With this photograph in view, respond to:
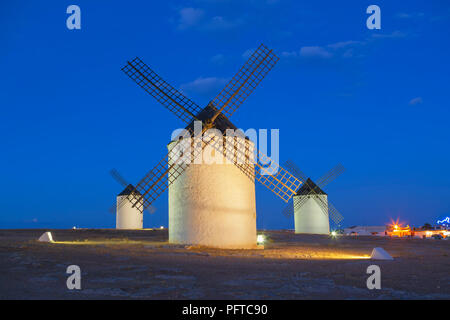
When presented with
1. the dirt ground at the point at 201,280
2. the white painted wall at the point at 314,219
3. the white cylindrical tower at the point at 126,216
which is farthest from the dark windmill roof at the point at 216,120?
the white cylindrical tower at the point at 126,216

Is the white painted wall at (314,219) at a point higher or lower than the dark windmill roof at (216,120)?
lower

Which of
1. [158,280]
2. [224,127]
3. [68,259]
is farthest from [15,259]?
[224,127]

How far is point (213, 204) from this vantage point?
1505 centimetres

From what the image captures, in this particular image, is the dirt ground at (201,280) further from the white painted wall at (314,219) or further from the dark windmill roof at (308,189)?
the dark windmill roof at (308,189)

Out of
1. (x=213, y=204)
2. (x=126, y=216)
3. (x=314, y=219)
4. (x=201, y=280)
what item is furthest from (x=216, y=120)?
(x=126, y=216)

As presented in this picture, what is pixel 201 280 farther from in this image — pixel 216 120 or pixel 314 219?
pixel 314 219

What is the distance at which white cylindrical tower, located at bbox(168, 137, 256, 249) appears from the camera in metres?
15.0

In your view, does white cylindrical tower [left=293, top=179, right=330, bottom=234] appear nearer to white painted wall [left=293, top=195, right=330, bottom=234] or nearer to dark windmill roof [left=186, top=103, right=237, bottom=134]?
white painted wall [left=293, top=195, right=330, bottom=234]

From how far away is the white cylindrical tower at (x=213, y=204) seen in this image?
1505 cm

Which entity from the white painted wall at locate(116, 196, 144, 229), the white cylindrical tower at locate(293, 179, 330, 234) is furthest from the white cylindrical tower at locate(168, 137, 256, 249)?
the white painted wall at locate(116, 196, 144, 229)

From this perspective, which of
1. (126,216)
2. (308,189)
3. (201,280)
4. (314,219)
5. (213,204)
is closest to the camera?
(201,280)

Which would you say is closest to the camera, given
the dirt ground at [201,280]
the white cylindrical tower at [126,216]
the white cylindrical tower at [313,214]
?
the dirt ground at [201,280]

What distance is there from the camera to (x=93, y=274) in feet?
23.7
